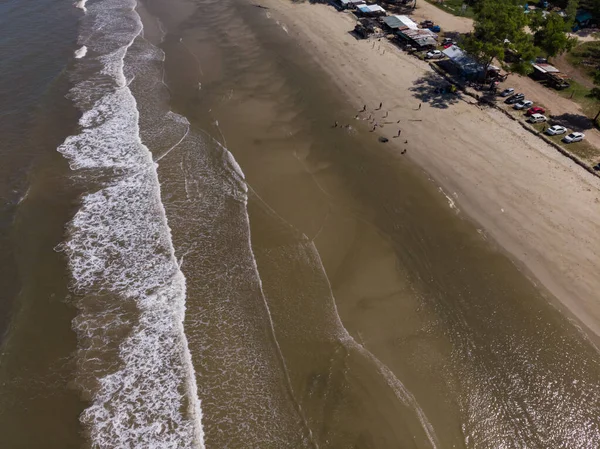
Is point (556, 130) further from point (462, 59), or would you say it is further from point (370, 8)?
point (370, 8)

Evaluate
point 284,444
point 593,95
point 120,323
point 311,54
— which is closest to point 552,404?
point 284,444

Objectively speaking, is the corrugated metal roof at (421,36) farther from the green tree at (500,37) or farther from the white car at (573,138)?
the white car at (573,138)

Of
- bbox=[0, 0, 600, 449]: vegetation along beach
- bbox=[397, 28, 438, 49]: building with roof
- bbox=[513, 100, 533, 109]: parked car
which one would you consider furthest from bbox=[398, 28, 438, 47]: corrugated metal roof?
bbox=[513, 100, 533, 109]: parked car

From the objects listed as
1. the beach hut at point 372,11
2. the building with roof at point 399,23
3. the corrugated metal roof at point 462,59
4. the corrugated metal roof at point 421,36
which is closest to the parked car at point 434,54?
the corrugated metal roof at point 421,36

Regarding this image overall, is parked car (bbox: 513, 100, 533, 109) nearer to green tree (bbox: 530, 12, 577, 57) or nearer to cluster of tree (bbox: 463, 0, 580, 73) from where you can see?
cluster of tree (bbox: 463, 0, 580, 73)

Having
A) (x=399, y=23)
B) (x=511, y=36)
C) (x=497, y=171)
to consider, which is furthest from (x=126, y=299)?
(x=399, y=23)
